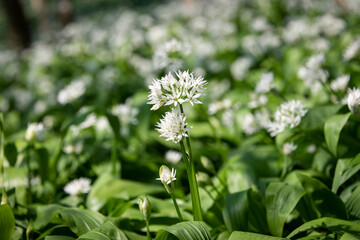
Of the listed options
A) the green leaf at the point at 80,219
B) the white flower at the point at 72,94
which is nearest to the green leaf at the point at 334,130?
the green leaf at the point at 80,219

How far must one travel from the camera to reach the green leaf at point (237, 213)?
179 cm

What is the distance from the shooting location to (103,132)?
3.27 meters

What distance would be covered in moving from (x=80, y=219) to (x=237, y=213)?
779 millimetres

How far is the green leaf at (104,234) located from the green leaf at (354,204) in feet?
3.48

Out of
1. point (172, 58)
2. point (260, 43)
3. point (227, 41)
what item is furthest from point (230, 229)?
point (227, 41)

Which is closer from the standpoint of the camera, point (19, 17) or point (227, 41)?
point (227, 41)

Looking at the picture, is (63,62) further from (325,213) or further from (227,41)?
(325,213)

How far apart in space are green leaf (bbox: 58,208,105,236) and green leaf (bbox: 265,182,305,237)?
0.85 metres

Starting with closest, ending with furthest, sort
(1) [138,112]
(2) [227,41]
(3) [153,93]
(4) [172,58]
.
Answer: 1. (3) [153,93]
2. (4) [172,58]
3. (1) [138,112]
4. (2) [227,41]

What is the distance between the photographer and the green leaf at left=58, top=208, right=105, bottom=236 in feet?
5.91

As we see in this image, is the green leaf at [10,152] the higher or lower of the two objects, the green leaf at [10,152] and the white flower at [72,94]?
the lower

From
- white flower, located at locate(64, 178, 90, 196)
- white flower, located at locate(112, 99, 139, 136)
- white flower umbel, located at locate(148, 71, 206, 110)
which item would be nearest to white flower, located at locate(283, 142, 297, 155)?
white flower umbel, located at locate(148, 71, 206, 110)

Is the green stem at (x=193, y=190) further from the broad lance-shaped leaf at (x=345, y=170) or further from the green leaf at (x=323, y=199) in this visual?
the broad lance-shaped leaf at (x=345, y=170)

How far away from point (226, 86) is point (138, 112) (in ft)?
4.26
